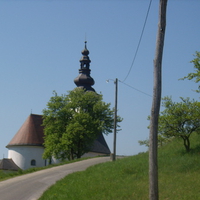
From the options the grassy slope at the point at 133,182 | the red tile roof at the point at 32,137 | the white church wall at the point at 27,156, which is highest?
the red tile roof at the point at 32,137

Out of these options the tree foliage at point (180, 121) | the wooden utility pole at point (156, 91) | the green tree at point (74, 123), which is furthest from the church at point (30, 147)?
the wooden utility pole at point (156, 91)

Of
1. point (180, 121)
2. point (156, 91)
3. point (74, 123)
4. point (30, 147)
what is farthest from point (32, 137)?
point (156, 91)

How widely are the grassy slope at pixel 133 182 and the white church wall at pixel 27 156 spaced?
39129 millimetres

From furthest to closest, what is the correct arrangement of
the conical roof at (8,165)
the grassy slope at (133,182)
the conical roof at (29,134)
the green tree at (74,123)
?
1. the conical roof at (29,134)
2. the conical roof at (8,165)
3. the green tree at (74,123)
4. the grassy slope at (133,182)

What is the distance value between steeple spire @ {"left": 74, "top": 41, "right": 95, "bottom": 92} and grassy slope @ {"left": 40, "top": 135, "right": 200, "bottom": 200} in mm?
44084

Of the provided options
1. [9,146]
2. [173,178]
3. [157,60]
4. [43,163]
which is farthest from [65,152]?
[157,60]

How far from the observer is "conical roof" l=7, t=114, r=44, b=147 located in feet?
203

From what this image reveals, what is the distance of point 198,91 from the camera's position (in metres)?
22.5

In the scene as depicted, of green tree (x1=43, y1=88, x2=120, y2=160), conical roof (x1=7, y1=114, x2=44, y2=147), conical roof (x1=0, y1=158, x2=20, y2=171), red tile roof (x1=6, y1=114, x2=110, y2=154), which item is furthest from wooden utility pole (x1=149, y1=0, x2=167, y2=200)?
conical roof (x1=7, y1=114, x2=44, y2=147)

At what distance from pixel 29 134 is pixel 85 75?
45.2 feet

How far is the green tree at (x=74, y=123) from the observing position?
5041 cm

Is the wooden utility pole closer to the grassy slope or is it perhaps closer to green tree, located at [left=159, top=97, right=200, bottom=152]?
the grassy slope

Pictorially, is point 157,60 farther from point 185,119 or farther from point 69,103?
point 69,103

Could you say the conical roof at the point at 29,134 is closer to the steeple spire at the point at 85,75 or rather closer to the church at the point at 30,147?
the church at the point at 30,147
